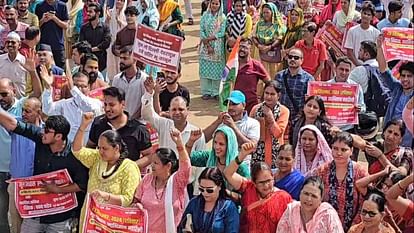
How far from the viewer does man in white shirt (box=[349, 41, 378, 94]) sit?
28.4 feet

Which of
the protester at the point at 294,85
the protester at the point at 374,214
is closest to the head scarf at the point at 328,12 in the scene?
the protester at the point at 294,85

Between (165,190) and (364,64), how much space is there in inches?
135

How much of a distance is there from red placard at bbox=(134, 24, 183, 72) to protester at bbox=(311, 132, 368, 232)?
2187mm

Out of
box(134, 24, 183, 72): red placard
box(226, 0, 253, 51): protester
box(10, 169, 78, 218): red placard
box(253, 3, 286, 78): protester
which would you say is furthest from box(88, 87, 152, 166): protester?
box(226, 0, 253, 51): protester

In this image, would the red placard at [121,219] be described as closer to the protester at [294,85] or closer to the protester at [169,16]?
the protester at [294,85]

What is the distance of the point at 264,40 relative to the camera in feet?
36.0

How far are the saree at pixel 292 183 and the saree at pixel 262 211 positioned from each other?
0.27 metres

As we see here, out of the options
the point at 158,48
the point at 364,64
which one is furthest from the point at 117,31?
the point at 364,64

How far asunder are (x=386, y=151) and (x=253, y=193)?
4.47 feet

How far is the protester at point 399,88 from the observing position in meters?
7.48

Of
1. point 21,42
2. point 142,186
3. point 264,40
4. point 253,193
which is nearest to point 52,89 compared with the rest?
point 21,42

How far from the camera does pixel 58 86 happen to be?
818 centimetres

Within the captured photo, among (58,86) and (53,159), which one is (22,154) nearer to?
(53,159)

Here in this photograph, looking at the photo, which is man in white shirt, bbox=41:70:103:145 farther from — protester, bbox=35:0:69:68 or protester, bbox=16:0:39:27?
protester, bbox=35:0:69:68
